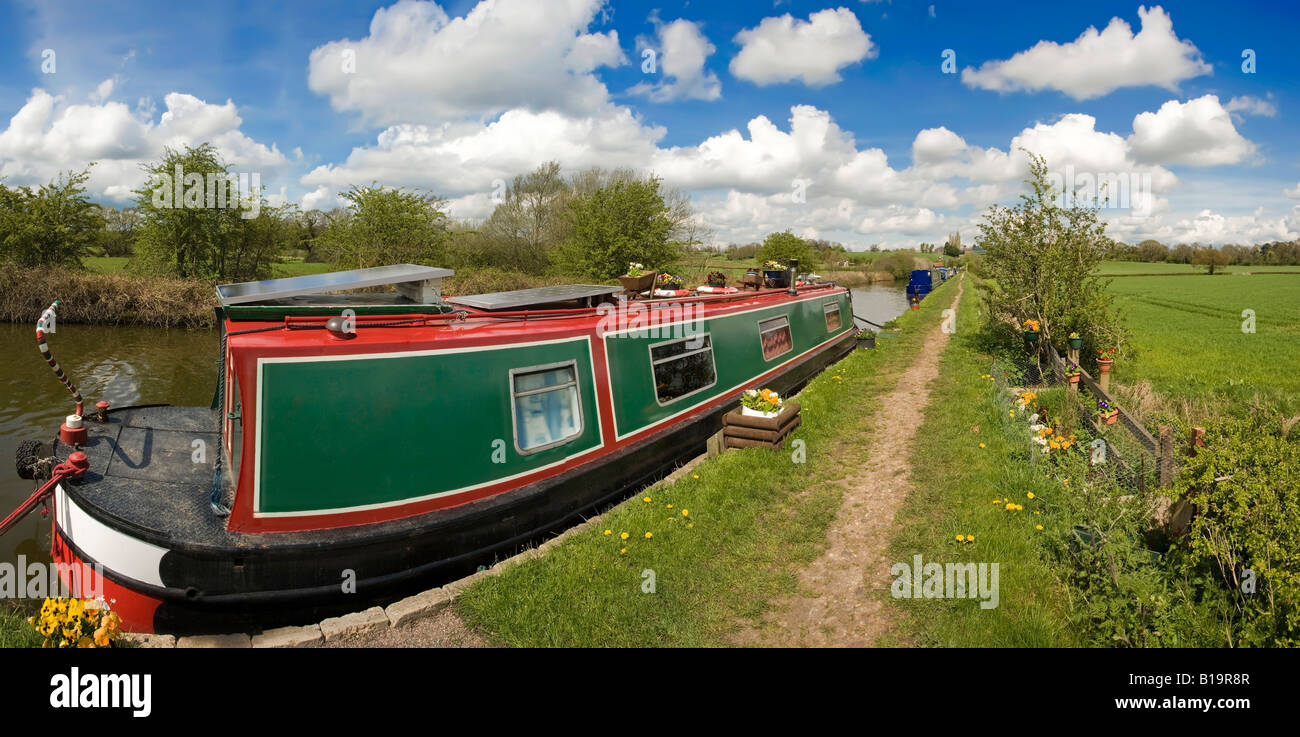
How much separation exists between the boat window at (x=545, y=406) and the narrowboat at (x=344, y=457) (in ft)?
0.05

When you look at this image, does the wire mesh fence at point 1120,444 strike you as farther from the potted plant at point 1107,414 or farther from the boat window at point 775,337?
the boat window at point 775,337

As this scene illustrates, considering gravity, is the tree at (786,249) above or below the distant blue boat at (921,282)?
above

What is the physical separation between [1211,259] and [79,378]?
7553cm

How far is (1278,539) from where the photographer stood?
108 inches

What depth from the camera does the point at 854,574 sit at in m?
4.21

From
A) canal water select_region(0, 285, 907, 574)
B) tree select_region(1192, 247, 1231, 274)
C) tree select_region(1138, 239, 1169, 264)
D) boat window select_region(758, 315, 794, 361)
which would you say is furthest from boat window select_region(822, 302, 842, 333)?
tree select_region(1138, 239, 1169, 264)

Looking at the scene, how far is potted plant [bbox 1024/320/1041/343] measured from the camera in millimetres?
10008

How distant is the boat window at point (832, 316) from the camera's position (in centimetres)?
1268

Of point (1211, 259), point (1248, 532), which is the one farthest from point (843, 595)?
point (1211, 259)

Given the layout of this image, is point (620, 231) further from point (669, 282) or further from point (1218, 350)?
point (1218, 350)

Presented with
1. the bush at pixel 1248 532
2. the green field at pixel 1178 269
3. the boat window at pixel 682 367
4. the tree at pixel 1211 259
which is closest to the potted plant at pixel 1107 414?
the bush at pixel 1248 532

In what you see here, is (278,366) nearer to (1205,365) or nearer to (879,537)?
(879,537)
